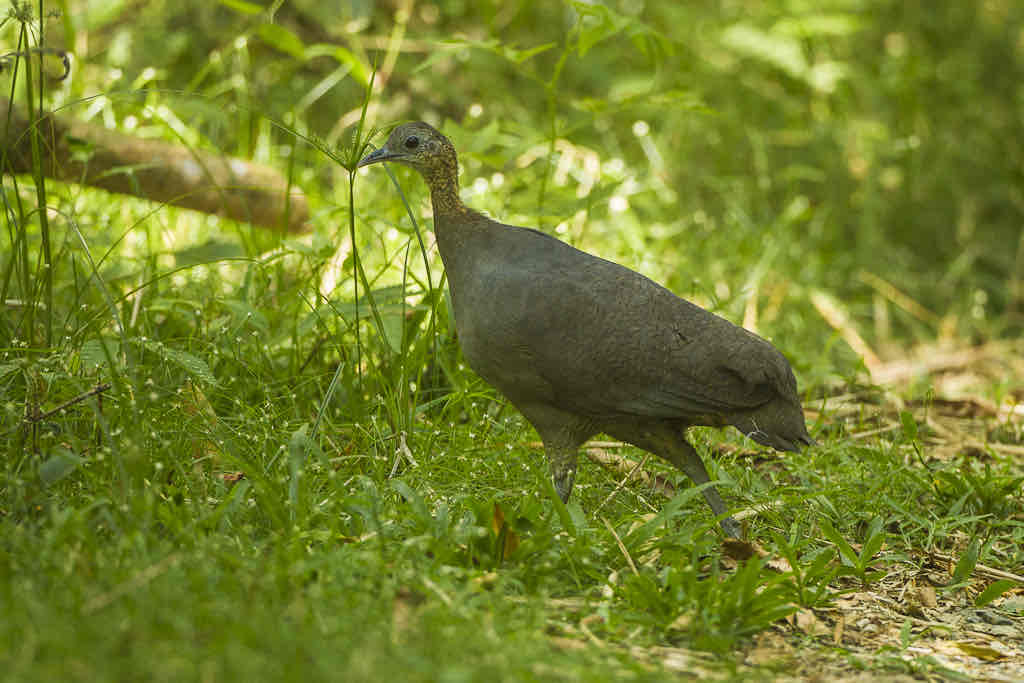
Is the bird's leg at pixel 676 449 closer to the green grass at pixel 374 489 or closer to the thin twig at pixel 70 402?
the green grass at pixel 374 489

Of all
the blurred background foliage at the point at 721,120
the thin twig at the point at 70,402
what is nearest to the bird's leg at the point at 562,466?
the thin twig at the point at 70,402

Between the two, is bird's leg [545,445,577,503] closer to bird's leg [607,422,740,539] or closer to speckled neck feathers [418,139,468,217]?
bird's leg [607,422,740,539]

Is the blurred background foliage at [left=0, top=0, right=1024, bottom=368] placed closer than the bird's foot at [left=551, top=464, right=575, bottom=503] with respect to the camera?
Result: No

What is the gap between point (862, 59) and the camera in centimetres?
908

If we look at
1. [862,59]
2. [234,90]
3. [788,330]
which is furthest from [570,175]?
[862,59]

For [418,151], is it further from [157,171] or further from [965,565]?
[965,565]

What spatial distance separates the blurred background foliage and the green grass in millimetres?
205

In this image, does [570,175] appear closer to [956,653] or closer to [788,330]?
[788,330]

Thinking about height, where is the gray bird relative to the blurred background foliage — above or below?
below

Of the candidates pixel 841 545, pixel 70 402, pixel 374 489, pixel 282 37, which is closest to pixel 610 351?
pixel 374 489

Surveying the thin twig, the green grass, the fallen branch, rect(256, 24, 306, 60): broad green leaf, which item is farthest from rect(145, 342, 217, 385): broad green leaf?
rect(256, 24, 306, 60): broad green leaf

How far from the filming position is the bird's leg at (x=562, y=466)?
3383 mm

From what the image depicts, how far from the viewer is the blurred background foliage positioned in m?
6.26

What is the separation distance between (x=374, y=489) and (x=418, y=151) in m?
1.22
